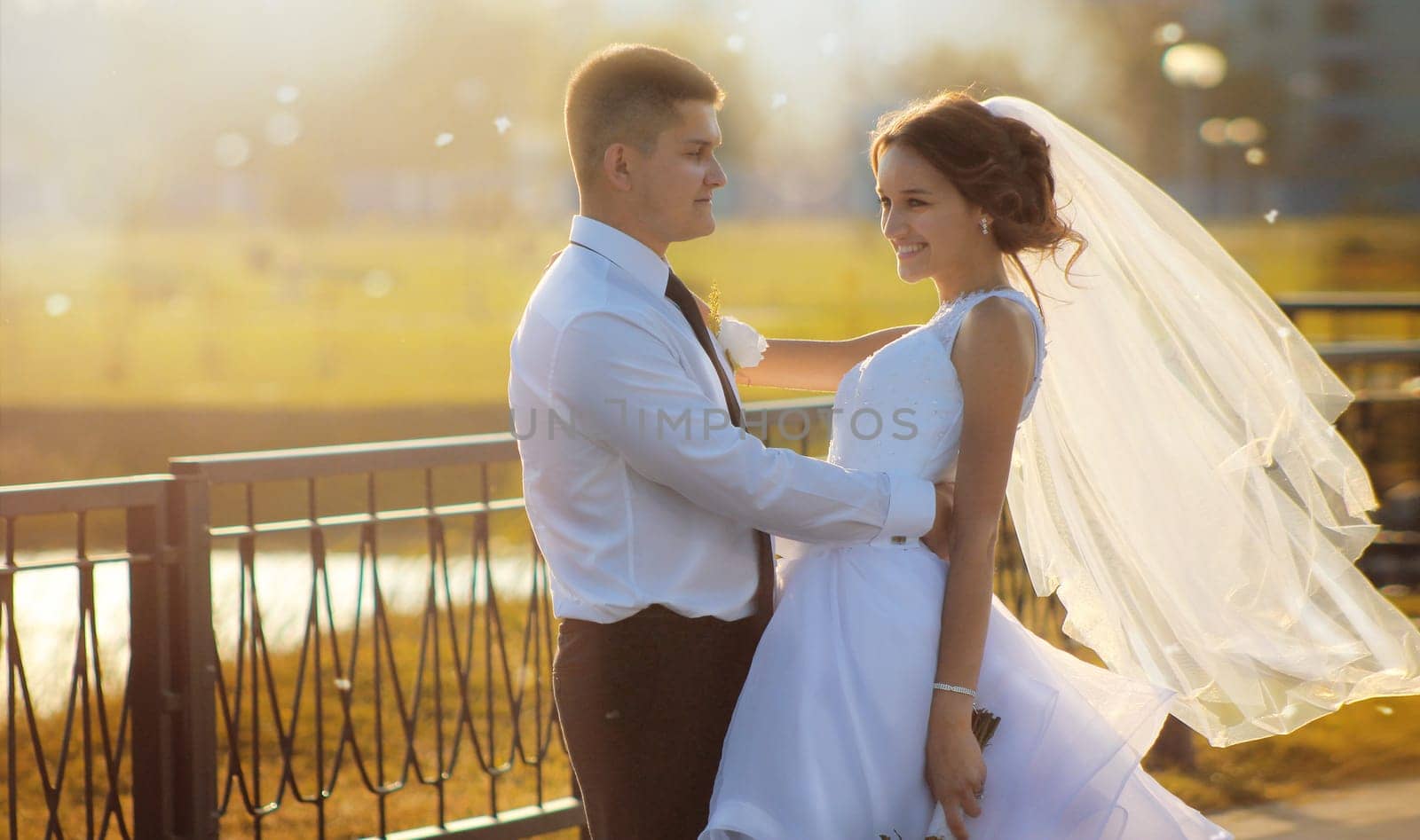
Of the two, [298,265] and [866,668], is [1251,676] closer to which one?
[866,668]

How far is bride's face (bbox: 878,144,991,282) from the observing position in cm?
281

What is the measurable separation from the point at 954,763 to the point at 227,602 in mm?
7410

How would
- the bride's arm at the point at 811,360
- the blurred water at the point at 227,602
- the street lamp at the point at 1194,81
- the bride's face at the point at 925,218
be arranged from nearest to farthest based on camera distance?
the bride's face at the point at 925,218
the bride's arm at the point at 811,360
the blurred water at the point at 227,602
the street lamp at the point at 1194,81

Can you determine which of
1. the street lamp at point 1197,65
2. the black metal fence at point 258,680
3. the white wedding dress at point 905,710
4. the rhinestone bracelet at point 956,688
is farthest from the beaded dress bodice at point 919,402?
the street lamp at point 1197,65

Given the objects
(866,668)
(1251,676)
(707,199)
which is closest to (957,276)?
(707,199)

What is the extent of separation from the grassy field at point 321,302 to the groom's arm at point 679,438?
19.9m

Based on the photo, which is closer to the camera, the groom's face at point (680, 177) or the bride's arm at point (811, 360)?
the groom's face at point (680, 177)

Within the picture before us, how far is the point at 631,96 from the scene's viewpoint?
2686 mm

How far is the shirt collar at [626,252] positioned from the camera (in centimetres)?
267

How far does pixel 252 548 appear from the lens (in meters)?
3.94

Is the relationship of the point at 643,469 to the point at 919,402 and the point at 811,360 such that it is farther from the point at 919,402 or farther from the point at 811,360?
the point at 811,360

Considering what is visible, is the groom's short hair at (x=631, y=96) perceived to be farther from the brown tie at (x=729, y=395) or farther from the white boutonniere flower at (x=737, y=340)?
the white boutonniere flower at (x=737, y=340)

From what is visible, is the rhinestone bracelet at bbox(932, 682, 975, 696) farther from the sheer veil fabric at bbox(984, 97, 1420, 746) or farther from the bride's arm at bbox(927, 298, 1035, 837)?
the sheer veil fabric at bbox(984, 97, 1420, 746)

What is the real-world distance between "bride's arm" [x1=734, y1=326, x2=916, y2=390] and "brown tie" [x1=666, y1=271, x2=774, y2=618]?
60cm
